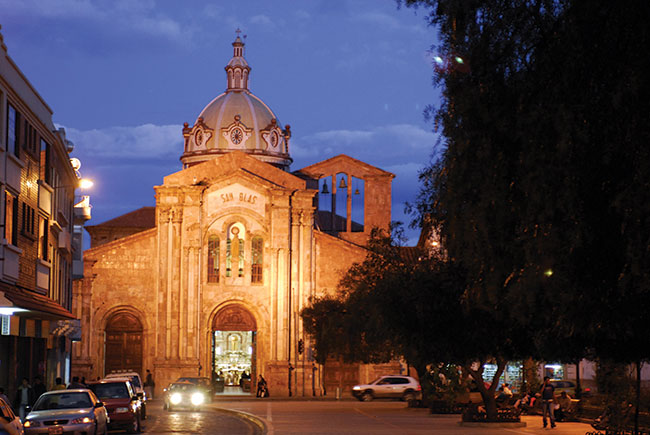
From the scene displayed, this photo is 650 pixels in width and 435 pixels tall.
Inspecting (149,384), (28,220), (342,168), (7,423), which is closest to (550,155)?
(7,423)

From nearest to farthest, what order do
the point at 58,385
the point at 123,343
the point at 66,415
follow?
the point at 66,415 → the point at 58,385 → the point at 123,343

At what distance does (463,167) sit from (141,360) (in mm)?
48843

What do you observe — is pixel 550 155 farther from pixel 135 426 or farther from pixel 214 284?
pixel 214 284

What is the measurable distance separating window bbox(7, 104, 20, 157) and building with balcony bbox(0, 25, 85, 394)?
0.03 metres

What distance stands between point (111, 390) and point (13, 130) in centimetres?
788

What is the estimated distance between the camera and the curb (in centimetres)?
3150

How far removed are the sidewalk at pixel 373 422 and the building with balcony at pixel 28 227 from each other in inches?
313

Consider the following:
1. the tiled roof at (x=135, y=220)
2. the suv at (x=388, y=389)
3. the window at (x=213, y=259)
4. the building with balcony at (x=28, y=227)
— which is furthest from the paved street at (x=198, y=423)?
the tiled roof at (x=135, y=220)

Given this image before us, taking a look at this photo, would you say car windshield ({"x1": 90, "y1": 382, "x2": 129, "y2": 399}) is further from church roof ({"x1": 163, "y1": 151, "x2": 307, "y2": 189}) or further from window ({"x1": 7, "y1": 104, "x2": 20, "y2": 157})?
church roof ({"x1": 163, "y1": 151, "x2": 307, "y2": 189})

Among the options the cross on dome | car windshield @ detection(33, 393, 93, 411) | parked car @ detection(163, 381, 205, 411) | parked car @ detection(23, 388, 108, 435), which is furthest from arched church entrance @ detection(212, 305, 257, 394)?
car windshield @ detection(33, 393, 93, 411)

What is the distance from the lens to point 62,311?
33531mm

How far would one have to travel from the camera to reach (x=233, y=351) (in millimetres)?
68562

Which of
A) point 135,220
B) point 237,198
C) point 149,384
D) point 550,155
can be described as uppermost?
point 135,220

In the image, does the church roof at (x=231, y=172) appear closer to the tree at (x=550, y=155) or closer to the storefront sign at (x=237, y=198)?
the storefront sign at (x=237, y=198)
